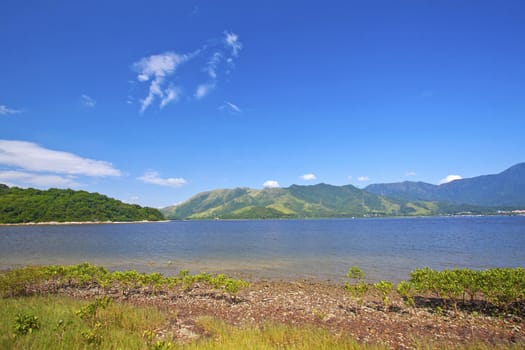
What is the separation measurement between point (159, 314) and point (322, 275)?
80.0ft

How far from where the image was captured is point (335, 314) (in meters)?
18.5

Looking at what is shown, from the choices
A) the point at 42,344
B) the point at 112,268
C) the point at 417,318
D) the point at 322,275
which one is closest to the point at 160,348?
the point at 42,344

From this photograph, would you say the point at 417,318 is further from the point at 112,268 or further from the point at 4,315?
the point at 112,268

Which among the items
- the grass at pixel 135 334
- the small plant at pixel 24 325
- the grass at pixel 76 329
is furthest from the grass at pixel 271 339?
the small plant at pixel 24 325

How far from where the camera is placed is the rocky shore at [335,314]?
46.4 feet

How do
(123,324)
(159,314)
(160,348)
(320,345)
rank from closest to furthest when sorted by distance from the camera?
(160,348), (320,345), (123,324), (159,314)

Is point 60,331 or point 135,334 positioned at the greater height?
point 60,331

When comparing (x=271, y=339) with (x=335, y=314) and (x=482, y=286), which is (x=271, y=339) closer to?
(x=335, y=314)

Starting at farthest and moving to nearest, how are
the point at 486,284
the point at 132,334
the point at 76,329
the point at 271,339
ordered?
the point at 486,284
the point at 271,339
the point at 132,334
the point at 76,329

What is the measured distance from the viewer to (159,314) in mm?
→ 17234

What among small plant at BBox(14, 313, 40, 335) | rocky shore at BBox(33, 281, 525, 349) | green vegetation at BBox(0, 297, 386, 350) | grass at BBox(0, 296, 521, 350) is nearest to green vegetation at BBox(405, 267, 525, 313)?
rocky shore at BBox(33, 281, 525, 349)

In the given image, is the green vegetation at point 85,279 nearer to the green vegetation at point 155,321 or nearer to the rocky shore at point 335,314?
the green vegetation at point 155,321

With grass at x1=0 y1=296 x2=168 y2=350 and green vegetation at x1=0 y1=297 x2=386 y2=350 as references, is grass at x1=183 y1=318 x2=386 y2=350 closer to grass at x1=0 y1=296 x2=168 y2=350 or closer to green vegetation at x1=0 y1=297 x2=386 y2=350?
green vegetation at x1=0 y1=297 x2=386 y2=350

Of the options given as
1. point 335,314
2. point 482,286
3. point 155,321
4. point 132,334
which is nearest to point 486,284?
point 482,286
